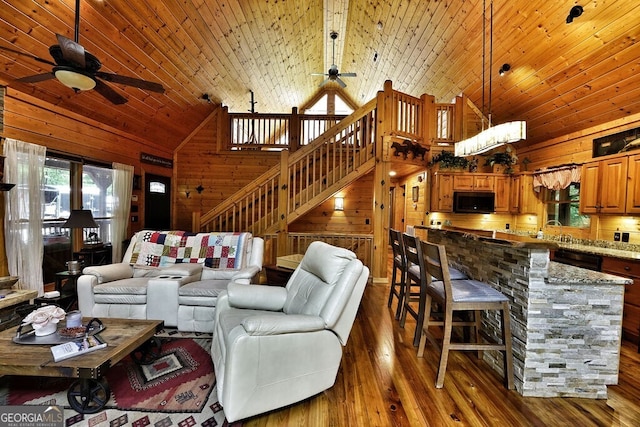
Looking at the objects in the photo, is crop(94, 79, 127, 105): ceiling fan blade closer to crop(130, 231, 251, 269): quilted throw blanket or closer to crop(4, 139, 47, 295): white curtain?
crop(4, 139, 47, 295): white curtain

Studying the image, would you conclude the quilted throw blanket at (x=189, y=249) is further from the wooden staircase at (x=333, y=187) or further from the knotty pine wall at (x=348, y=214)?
the knotty pine wall at (x=348, y=214)

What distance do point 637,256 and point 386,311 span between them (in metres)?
2.69

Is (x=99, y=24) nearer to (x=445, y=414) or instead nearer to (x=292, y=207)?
(x=292, y=207)

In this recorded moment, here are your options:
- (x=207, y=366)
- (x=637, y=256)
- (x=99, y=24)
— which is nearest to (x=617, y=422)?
(x=637, y=256)

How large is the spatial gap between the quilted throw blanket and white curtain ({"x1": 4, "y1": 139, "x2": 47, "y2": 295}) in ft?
3.60

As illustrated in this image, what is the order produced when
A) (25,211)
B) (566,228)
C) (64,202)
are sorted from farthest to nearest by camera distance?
(566,228) < (64,202) < (25,211)

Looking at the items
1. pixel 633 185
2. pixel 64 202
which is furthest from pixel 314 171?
pixel 633 185

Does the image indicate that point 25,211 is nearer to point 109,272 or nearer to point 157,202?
point 109,272

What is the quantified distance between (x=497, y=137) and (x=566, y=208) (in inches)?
119

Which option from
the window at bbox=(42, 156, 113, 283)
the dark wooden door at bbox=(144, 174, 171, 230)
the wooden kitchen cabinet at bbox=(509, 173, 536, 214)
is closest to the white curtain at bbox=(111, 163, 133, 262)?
the window at bbox=(42, 156, 113, 283)

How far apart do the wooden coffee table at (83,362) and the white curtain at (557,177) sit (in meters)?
5.94

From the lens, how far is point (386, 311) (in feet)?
12.3

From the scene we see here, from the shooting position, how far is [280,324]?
5.74 feet

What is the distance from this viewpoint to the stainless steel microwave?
18.3ft
